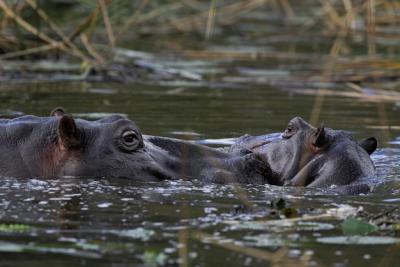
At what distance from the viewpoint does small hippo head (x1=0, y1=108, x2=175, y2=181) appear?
6.04 meters

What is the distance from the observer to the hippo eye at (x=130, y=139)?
20.0 ft

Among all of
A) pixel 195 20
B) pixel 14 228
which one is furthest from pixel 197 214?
pixel 195 20

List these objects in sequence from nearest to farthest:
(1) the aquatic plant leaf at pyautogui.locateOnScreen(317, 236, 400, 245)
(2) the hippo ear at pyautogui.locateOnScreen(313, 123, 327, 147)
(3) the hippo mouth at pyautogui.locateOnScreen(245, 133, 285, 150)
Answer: (1) the aquatic plant leaf at pyautogui.locateOnScreen(317, 236, 400, 245)
(2) the hippo ear at pyautogui.locateOnScreen(313, 123, 327, 147)
(3) the hippo mouth at pyautogui.locateOnScreen(245, 133, 285, 150)

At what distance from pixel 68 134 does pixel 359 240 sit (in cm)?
195

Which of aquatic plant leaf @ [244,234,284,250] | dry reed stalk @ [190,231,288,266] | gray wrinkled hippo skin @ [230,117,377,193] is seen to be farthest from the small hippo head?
aquatic plant leaf @ [244,234,284,250]

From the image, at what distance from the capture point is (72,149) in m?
6.07

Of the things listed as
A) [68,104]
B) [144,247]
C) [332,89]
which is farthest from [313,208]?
[332,89]

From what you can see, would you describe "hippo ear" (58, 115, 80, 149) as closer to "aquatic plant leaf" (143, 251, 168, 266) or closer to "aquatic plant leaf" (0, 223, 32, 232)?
"aquatic plant leaf" (0, 223, 32, 232)

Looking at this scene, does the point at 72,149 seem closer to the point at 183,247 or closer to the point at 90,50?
the point at 183,247

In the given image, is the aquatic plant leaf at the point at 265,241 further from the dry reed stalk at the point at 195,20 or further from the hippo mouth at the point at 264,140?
the dry reed stalk at the point at 195,20

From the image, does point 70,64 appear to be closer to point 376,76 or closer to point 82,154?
point 376,76

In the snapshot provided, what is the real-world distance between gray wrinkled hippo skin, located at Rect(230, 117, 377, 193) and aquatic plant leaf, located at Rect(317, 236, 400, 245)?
4.68 feet

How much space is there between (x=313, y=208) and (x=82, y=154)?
142 centimetres

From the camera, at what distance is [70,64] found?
41.2 ft
